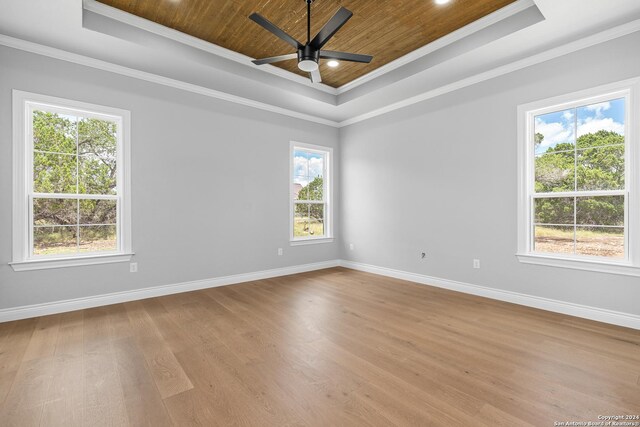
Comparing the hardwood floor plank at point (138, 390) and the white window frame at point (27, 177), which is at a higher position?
the white window frame at point (27, 177)

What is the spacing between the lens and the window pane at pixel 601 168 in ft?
9.73

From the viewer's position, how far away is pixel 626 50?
286cm

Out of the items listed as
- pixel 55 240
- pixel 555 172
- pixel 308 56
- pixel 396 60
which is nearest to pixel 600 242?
pixel 555 172

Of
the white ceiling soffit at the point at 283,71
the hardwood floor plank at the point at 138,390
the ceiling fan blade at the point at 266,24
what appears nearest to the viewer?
the hardwood floor plank at the point at 138,390

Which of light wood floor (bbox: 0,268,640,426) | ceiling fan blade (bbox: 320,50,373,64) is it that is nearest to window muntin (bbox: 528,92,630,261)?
light wood floor (bbox: 0,268,640,426)

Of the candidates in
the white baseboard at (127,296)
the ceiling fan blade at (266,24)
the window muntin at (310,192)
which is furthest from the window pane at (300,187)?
the ceiling fan blade at (266,24)

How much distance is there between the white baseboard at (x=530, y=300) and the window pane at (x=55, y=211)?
4403 millimetres

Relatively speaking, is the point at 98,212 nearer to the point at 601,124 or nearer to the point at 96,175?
the point at 96,175

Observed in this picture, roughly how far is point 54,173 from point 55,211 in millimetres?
427

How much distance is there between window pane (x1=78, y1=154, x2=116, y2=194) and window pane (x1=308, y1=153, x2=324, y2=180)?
313cm

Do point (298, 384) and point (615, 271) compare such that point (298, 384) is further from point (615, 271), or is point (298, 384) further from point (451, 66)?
point (451, 66)

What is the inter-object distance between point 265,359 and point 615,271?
3.43m

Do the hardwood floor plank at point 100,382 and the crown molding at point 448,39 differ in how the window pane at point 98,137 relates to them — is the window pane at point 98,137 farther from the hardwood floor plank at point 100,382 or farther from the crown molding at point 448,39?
the crown molding at point 448,39

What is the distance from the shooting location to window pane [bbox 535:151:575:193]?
3244 millimetres
